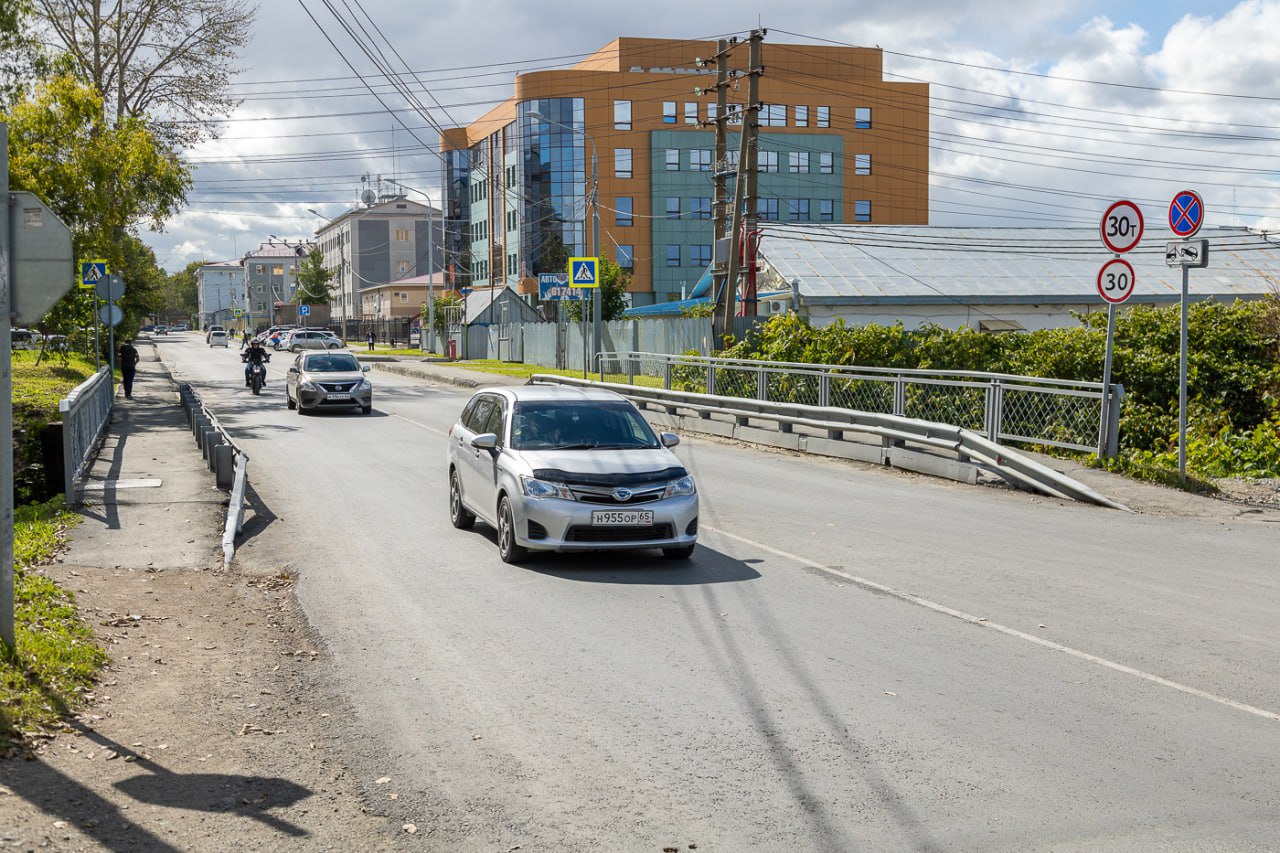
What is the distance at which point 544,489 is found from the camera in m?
10.2

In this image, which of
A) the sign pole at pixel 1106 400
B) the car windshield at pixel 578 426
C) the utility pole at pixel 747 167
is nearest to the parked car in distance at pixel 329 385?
the utility pole at pixel 747 167

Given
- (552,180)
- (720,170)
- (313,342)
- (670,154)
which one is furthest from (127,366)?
(670,154)

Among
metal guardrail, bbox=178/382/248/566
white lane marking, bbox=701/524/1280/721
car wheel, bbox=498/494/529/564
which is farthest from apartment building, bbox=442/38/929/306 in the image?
white lane marking, bbox=701/524/1280/721

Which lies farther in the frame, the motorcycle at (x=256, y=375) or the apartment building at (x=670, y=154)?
the apartment building at (x=670, y=154)

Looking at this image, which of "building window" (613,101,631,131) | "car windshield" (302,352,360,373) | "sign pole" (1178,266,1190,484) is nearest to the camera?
"sign pole" (1178,266,1190,484)

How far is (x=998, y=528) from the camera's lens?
41.6 feet

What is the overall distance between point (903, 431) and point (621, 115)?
6774cm

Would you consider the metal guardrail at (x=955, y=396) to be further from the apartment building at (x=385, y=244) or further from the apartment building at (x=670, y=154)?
Answer: the apartment building at (x=385, y=244)

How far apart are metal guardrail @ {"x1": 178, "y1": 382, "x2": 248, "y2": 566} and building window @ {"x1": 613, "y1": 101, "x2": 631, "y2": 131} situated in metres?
63.6

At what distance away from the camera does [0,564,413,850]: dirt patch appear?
15.8 feet

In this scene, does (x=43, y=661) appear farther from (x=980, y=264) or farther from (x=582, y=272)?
(x=980, y=264)

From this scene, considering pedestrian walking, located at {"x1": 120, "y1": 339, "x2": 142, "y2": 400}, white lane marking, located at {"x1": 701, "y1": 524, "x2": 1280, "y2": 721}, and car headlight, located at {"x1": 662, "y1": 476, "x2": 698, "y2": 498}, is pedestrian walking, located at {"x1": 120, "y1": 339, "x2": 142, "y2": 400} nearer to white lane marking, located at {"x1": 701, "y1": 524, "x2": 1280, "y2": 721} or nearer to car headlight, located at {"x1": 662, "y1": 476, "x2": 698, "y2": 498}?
white lane marking, located at {"x1": 701, "y1": 524, "x2": 1280, "y2": 721}

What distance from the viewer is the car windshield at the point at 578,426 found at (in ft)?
36.3

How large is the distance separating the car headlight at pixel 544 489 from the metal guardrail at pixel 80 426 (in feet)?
20.6
